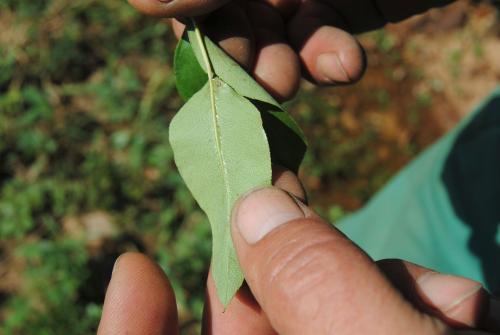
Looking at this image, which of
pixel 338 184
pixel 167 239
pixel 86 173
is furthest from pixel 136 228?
pixel 338 184

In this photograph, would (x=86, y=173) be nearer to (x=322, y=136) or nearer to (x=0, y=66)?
(x=0, y=66)

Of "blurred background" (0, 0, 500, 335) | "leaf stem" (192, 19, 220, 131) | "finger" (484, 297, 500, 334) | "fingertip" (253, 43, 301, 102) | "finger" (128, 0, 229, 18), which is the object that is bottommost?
"blurred background" (0, 0, 500, 335)

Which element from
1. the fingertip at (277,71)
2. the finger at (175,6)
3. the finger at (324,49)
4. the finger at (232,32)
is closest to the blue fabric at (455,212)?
the finger at (324,49)

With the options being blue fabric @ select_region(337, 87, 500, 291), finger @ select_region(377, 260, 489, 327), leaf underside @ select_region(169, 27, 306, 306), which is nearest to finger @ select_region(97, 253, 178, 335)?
leaf underside @ select_region(169, 27, 306, 306)

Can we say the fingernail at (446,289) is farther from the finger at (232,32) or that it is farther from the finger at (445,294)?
the finger at (232,32)

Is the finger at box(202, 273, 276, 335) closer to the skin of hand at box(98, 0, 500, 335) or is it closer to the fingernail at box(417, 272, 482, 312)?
the skin of hand at box(98, 0, 500, 335)

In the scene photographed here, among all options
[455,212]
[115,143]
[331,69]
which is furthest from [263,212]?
[115,143]
